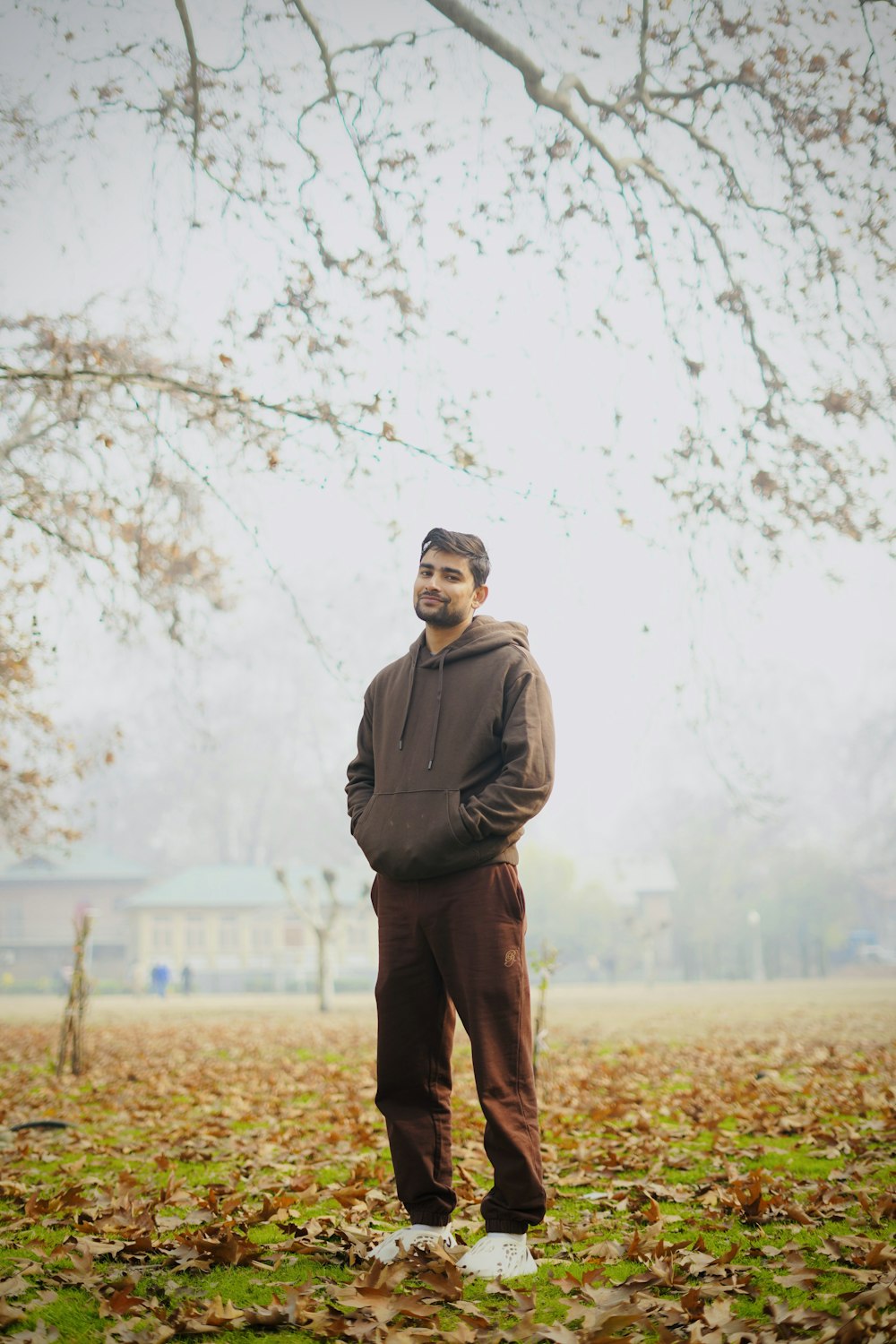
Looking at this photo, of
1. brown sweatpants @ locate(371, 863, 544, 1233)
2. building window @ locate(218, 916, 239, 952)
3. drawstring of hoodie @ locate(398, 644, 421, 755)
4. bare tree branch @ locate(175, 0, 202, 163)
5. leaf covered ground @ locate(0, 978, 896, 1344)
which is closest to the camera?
leaf covered ground @ locate(0, 978, 896, 1344)

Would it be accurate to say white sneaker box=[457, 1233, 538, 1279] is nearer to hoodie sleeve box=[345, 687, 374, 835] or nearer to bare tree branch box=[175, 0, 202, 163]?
hoodie sleeve box=[345, 687, 374, 835]

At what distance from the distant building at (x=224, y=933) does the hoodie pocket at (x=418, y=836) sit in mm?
54446

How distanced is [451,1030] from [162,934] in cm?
5799

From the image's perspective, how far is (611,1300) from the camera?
2984 millimetres

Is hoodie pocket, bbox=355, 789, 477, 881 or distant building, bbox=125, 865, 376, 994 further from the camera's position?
distant building, bbox=125, 865, 376, 994

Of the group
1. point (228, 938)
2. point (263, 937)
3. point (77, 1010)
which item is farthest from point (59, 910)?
point (77, 1010)

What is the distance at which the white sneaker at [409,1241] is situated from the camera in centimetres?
341

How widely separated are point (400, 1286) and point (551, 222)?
7.65 meters

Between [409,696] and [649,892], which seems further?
[649,892]

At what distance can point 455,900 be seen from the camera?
347 cm

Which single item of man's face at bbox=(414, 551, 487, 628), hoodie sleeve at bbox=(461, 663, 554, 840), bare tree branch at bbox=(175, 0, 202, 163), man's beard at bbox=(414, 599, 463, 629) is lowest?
hoodie sleeve at bbox=(461, 663, 554, 840)

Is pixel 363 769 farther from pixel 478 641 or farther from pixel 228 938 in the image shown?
pixel 228 938

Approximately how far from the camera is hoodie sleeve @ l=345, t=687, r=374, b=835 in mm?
3857

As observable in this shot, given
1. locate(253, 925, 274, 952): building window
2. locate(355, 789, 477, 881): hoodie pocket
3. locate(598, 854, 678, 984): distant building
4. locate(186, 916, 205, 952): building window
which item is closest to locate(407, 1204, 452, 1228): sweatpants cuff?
locate(355, 789, 477, 881): hoodie pocket
